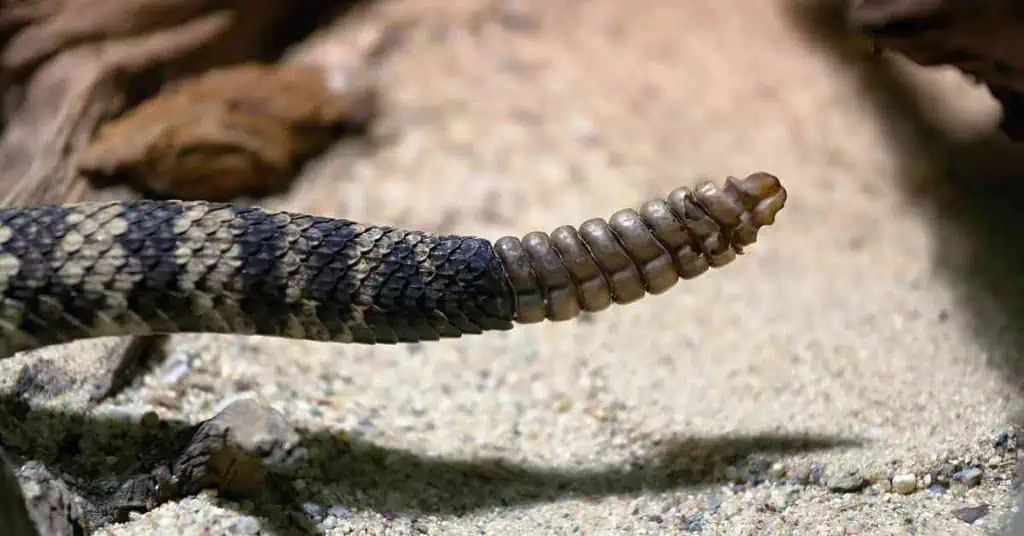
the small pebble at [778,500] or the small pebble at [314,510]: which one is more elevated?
the small pebble at [778,500]

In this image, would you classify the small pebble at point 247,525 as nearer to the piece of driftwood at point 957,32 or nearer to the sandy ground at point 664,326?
the sandy ground at point 664,326

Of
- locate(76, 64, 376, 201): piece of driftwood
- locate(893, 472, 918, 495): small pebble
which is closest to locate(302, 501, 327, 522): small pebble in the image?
locate(893, 472, 918, 495): small pebble

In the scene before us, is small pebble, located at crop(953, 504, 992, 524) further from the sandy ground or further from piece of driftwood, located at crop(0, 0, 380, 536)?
piece of driftwood, located at crop(0, 0, 380, 536)

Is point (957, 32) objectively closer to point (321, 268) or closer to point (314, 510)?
point (321, 268)

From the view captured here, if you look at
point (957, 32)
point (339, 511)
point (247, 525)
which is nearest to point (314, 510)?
point (339, 511)

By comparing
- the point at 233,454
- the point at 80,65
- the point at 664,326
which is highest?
the point at 80,65

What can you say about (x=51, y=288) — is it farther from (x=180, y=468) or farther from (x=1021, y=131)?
(x=1021, y=131)

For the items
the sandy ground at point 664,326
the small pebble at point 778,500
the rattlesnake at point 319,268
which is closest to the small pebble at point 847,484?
the sandy ground at point 664,326

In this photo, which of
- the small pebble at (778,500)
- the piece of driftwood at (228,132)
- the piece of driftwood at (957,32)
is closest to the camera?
the small pebble at (778,500)
